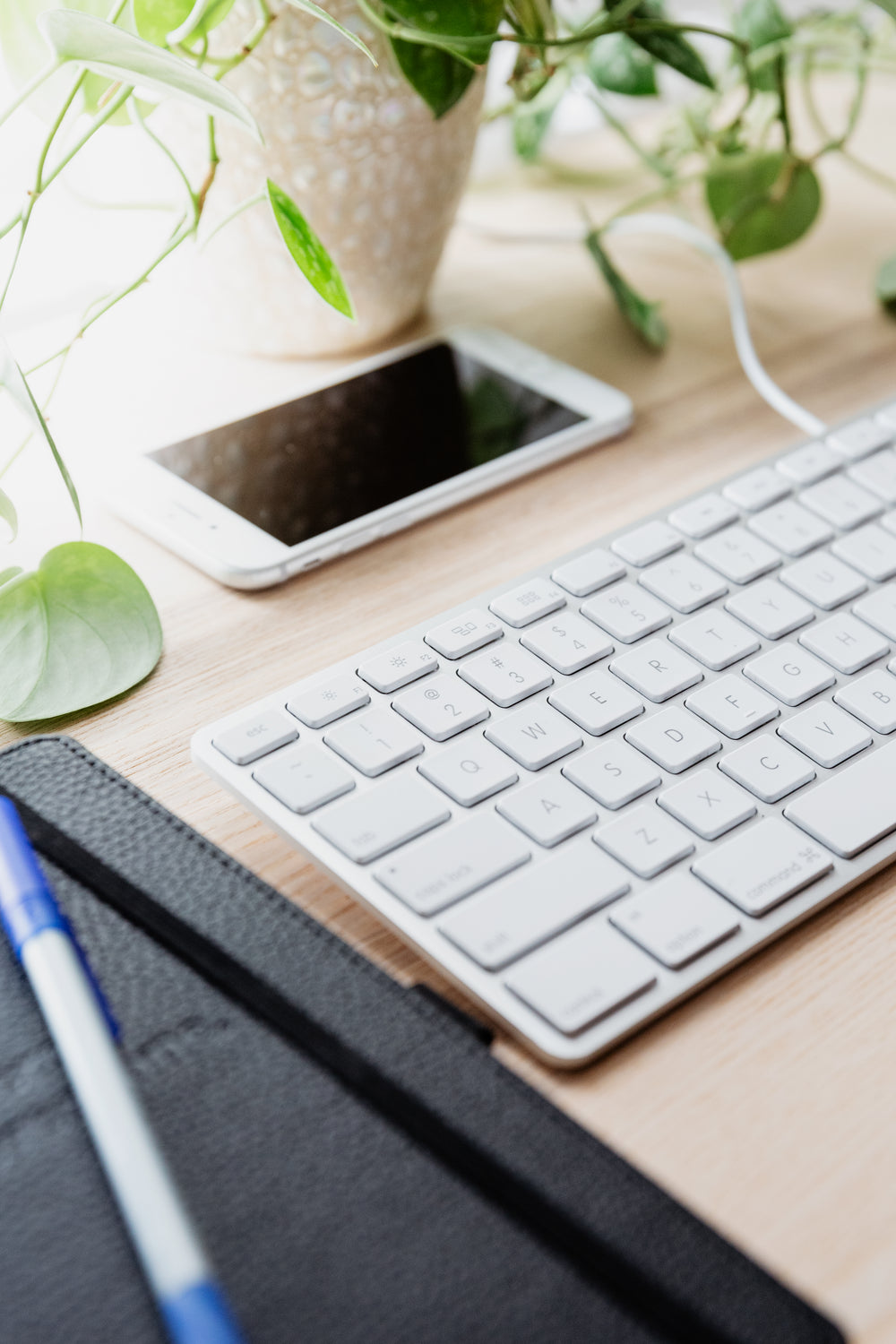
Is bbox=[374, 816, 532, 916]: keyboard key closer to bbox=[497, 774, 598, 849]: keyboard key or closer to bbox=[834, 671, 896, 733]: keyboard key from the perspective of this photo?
bbox=[497, 774, 598, 849]: keyboard key

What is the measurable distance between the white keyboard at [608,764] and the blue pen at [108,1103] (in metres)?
0.07

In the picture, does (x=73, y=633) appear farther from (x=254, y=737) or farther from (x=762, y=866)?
(x=762, y=866)

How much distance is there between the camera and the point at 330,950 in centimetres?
32

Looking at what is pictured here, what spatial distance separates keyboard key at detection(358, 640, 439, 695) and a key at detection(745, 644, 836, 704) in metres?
0.11

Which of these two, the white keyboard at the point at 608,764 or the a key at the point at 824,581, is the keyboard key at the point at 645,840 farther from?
the a key at the point at 824,581

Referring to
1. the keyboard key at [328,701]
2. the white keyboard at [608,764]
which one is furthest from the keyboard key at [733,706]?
the keyboard key at [328,701]

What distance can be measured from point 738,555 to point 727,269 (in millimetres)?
234

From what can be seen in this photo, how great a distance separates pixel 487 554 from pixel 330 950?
21cm

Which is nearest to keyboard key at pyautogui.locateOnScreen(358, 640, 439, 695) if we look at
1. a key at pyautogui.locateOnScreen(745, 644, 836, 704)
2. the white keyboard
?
the white keyboard

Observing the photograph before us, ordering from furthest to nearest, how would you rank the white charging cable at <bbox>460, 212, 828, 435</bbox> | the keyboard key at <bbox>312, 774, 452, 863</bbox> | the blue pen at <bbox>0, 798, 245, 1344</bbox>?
the white charging cable at <bbox>460, 212, 828, 435</bbox>, the keyboard key at <bbox>312, 774, 452, 863</bbox>, the blue pen at <bbox>0, 798, 245, 1344</bbox>

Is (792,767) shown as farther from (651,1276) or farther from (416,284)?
(416,284)

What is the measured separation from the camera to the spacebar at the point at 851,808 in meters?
0.34

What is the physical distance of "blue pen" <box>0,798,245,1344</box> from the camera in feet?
0.77

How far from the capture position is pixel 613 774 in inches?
14.1
